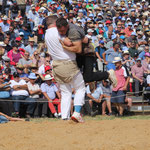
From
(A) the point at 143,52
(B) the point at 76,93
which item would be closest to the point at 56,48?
(B) the point at 76,93

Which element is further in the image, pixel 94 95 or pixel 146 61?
pixel 146 61

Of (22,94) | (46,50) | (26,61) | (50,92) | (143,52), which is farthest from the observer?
(143,52)

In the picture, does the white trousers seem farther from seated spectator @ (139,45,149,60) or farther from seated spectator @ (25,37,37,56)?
seated spectator @ (139,45,149,60)

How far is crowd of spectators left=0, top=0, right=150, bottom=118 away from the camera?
42.8ft

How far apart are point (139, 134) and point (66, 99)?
2.27m

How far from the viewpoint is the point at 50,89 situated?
13.2 meters

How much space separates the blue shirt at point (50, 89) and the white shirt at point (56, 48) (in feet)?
16.4

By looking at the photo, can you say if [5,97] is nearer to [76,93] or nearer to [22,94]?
[22,94]

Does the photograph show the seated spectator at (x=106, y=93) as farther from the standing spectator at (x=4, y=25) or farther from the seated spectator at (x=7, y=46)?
the standing spectator at (x=4, y=25)

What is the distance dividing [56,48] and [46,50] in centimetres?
824

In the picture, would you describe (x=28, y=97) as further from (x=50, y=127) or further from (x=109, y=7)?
(x=109, y=7)

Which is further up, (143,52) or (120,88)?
(143,52)

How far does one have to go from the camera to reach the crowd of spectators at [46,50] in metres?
13.1

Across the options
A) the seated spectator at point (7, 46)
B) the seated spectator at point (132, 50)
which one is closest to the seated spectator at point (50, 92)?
the seated spectator at point (7, 46)
